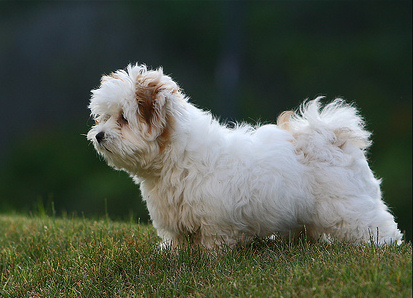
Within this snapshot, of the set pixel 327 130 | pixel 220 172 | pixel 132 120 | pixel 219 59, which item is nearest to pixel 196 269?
pixel 220 172

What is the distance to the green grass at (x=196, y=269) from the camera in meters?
3.43

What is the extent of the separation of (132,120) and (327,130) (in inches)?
67.1

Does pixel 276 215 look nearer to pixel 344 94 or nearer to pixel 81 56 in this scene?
pixel 344 94

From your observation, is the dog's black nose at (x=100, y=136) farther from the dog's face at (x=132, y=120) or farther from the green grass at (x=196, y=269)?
the green grass at (x=196, y=269)

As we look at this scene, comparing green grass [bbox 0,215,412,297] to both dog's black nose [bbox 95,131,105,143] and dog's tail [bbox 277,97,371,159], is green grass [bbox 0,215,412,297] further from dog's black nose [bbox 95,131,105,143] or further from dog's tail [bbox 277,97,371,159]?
dog's black nose [bbox 95,131,105,143]

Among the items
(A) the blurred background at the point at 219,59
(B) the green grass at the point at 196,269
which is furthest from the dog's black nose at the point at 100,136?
(A) the blurred background at the point at 219,59

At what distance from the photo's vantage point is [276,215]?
4.47m

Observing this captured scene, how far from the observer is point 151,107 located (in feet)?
14.5

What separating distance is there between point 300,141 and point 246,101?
18.1 feet

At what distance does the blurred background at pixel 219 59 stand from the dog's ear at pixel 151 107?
5.48 m

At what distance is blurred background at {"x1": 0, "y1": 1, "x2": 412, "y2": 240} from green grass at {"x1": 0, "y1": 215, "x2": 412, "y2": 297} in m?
5.29

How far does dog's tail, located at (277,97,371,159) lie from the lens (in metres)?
4.74

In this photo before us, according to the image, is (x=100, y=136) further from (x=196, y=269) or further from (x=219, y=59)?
(x=219, y=59)

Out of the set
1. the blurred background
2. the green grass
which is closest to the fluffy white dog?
the green grass
